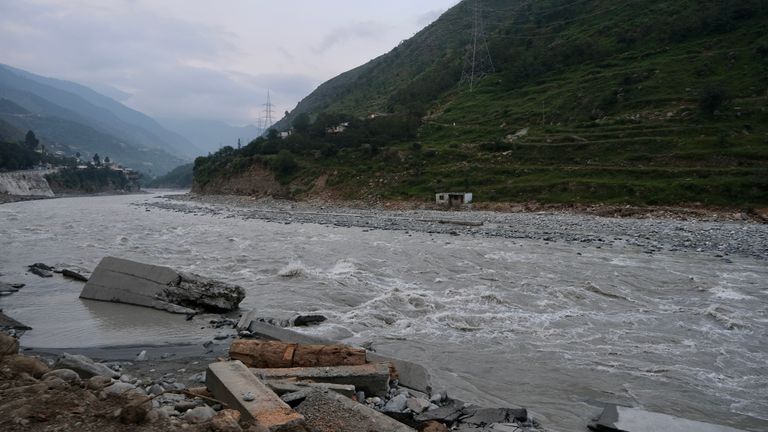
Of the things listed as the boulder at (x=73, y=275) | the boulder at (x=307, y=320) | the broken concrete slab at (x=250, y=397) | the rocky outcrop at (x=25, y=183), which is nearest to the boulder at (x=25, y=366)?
the broken concrete slab at (x=250, y=397)

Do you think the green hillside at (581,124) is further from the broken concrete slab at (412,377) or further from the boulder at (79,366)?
the boulder at (79,366)

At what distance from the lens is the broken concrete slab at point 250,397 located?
448cm

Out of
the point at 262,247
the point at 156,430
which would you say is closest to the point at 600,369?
the point at 156,430

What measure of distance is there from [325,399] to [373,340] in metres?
4.23

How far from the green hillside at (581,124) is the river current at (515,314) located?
25.7 metres

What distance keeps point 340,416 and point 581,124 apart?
6408 cm

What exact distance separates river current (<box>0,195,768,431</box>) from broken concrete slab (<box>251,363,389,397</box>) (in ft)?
4.72

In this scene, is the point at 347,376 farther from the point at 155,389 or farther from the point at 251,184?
the point at 251,184

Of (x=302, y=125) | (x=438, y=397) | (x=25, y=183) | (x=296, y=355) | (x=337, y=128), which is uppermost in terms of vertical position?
(x=302, y=125)

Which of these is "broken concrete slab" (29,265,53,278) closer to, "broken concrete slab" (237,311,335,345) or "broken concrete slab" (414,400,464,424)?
"broken concrete slab" (237,311,335,345)

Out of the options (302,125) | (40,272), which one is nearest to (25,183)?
(302,125)

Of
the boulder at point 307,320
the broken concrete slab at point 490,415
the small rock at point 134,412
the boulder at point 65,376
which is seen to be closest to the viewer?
the small rock at point 134,412

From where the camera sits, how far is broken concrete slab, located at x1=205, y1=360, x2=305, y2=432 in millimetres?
4484

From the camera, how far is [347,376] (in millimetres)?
6285
